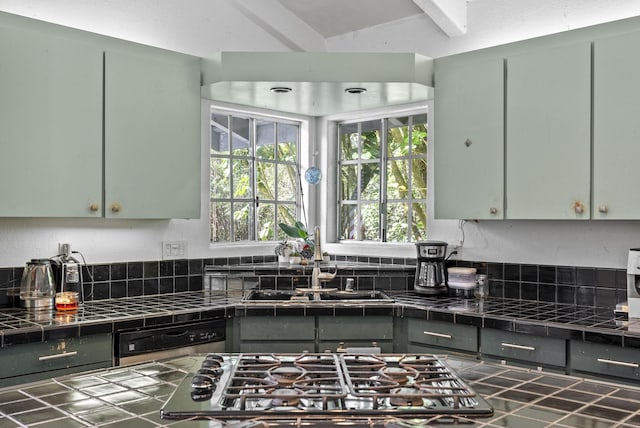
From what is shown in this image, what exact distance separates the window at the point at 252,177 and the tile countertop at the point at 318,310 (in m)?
0.81

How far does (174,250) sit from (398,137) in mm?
1733

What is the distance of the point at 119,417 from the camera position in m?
1.32

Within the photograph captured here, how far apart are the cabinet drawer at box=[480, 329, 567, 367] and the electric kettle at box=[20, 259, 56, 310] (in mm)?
2129

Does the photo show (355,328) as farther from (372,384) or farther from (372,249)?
(372,384)

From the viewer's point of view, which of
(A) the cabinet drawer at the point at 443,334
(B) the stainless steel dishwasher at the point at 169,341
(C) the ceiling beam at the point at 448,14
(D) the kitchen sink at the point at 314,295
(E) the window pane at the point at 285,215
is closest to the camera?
(B) the stainless steel dishwasher at the point at 169,341

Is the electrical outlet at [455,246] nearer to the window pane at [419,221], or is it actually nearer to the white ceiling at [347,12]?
the window pane at [419,221]

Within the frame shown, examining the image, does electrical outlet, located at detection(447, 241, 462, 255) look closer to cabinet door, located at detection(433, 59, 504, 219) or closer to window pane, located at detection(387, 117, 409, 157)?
cabinet door, located at detection(433, 59, 504, 219)

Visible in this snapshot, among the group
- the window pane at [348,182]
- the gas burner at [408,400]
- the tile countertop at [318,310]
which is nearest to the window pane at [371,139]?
the window pane at [348,182]

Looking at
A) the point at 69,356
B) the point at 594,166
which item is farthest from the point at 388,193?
the point at 69,356

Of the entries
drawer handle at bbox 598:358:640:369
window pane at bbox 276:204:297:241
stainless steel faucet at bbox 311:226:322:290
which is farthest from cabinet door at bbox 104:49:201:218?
drawer handle at bbox 598:358:640:369

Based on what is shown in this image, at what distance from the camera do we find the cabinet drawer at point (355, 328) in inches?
131

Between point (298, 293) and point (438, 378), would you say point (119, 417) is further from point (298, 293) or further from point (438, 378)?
point (298, 293)

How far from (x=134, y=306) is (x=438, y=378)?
2133 mm

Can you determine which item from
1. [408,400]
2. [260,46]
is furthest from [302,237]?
[408,400]
